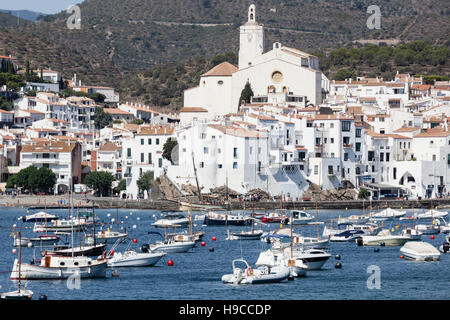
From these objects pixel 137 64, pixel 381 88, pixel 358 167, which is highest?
pixel 137 64

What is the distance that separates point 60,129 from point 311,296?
77853mm

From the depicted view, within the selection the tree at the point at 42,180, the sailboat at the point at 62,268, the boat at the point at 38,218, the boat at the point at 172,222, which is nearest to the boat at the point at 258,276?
the sailboat at the point at 62,268

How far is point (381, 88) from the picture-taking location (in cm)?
10712

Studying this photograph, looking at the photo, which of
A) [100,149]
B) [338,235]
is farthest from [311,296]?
[100,149]

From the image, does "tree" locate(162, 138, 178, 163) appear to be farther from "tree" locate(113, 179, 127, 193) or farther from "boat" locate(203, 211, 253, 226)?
"boat" locate(203, 211, 253, 226)

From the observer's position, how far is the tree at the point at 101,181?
86562mm

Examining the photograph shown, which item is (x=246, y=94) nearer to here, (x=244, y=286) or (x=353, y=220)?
(x=353, y=220)

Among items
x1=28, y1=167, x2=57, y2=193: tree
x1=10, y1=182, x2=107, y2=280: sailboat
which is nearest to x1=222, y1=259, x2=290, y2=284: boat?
x1=10, y1=182, x2=107, y2=280: sailboat

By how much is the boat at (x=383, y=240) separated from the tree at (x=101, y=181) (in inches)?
1545

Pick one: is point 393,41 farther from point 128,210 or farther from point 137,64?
point 128,210

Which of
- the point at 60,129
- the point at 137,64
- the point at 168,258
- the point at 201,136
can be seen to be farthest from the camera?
the point at 137,64

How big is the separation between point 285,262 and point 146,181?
46.6m

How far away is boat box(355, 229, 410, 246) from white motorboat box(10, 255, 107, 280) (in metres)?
18.8

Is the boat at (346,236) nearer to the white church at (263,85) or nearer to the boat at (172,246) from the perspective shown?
the boat at (172,246)
